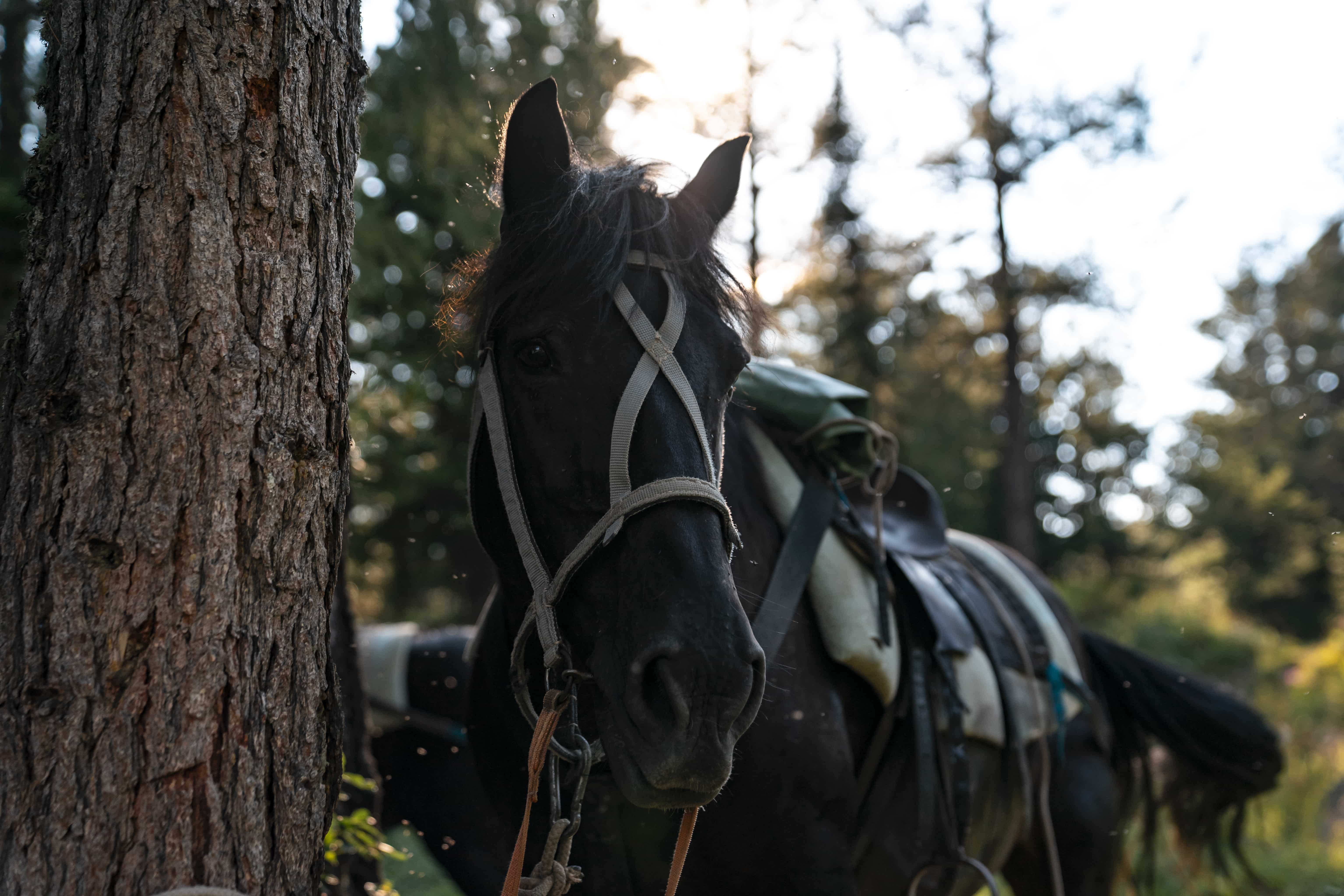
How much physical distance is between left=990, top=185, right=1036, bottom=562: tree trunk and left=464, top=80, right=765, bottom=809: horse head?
12.0 metres

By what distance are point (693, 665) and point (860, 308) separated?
45.6 ft

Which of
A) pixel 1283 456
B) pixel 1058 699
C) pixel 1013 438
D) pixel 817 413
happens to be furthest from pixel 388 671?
pixel 1283 456

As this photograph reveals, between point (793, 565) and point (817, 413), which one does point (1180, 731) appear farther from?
point (793, 565)

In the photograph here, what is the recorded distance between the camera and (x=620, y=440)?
5.03 feet

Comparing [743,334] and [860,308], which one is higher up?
[860,308]

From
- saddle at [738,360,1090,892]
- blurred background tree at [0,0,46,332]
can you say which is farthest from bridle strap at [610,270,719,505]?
blurred background tree at [0,0,46,332]

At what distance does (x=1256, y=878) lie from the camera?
4.09 metres

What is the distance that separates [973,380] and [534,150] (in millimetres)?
13604

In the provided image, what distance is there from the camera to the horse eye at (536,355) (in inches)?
65.4

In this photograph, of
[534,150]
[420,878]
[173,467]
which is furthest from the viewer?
[420,878]

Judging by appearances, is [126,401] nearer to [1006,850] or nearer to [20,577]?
[20,577]

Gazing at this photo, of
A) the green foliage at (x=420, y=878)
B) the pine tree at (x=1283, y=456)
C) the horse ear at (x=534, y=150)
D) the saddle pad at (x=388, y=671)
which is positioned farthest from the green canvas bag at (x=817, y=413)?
the pine tree at (x=1283, y=456)

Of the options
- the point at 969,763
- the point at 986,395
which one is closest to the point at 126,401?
the point at 969,763

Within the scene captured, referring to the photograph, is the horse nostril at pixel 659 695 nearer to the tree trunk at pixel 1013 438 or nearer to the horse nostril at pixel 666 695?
the horse nostril at pixel 666 695
